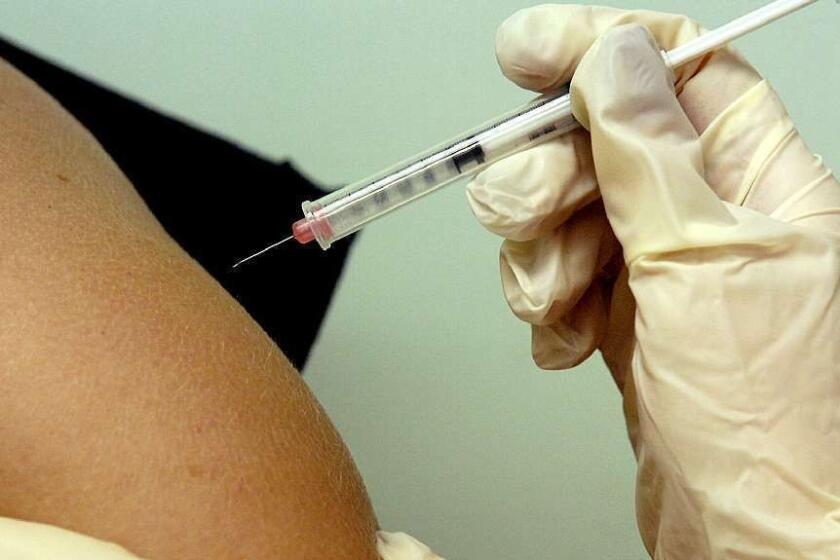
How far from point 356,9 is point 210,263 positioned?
55 cm

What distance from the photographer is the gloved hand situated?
2.08 feet

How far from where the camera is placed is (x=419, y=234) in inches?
50.9

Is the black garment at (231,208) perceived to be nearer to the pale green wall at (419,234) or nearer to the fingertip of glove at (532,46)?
the pale green wall at (419,234)

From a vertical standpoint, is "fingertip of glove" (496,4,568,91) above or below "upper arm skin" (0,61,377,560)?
above

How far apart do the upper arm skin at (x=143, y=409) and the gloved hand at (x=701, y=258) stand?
273mm

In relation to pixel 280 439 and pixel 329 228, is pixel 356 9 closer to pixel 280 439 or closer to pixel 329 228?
pixel 329 228

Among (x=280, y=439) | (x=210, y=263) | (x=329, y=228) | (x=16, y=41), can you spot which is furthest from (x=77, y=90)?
(x=280, y=439)

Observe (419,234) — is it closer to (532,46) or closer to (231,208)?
(231,208)

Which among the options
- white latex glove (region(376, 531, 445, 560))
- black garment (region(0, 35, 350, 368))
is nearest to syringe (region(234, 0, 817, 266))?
white latex glove (region(376, 531, 445, 560))

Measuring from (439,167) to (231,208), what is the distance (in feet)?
2.02

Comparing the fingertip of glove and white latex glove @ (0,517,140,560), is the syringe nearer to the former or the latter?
the fingertip of glove

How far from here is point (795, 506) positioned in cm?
64

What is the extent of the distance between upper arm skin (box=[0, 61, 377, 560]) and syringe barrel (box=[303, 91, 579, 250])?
14 cm

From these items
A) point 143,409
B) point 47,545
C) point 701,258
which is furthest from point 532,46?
point 47,545
